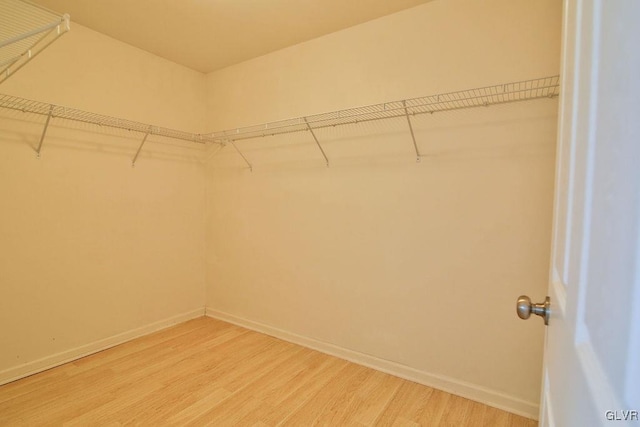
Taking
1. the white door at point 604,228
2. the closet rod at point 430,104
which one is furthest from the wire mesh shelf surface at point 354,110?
the white door at point 604,228

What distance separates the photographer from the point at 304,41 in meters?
2.54

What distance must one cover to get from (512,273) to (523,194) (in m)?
0.45

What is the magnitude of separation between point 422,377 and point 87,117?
301cm

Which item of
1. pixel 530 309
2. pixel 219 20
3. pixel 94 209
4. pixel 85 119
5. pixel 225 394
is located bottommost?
pixel 225 394

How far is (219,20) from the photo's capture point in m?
2.25

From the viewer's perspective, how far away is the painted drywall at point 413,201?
1746mm

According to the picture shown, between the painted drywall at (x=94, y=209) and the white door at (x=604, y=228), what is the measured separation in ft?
9.36

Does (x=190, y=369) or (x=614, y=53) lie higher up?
(x=614, y=53)

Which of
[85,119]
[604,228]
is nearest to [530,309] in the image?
[604,228]

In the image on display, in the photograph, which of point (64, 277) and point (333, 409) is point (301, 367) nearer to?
point (333, 409)

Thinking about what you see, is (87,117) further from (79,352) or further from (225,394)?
(225,394)

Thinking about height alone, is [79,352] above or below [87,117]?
below

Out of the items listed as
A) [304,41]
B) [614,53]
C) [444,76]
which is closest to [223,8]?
[304,41]

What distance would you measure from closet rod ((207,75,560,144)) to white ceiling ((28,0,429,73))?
0.64 m
